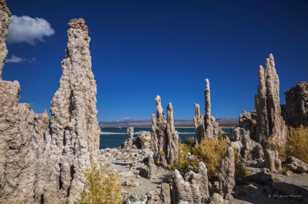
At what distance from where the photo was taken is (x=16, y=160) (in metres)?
7.17

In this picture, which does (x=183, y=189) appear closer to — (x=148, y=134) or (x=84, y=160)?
(x=84, y=160)

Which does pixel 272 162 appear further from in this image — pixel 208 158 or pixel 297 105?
pixel 297 105

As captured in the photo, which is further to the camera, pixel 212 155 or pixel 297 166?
pixel 212 155

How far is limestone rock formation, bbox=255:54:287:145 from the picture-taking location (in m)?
41.2

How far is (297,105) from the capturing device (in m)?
54.8

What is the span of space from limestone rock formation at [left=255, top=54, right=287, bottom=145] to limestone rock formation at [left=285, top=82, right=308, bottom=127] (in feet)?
41.4

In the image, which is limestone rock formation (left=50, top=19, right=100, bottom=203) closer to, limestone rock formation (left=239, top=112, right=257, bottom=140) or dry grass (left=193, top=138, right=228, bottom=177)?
dry grass (left=193, top=138, right=228, bottom=177)

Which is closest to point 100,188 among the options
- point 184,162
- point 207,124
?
point 184,162

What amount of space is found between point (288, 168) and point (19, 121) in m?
31.4

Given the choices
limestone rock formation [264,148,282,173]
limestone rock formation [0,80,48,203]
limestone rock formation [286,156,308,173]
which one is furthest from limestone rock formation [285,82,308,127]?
limestone rock formation [0,80,48,203]

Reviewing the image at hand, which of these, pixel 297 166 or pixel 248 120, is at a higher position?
pixel 248 120

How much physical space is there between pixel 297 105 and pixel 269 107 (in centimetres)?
1733

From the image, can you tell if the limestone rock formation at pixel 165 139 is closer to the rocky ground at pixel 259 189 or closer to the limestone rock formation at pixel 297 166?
the rocky ground at pixel 259 189

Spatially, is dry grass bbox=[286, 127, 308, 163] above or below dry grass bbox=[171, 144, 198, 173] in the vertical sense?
above
